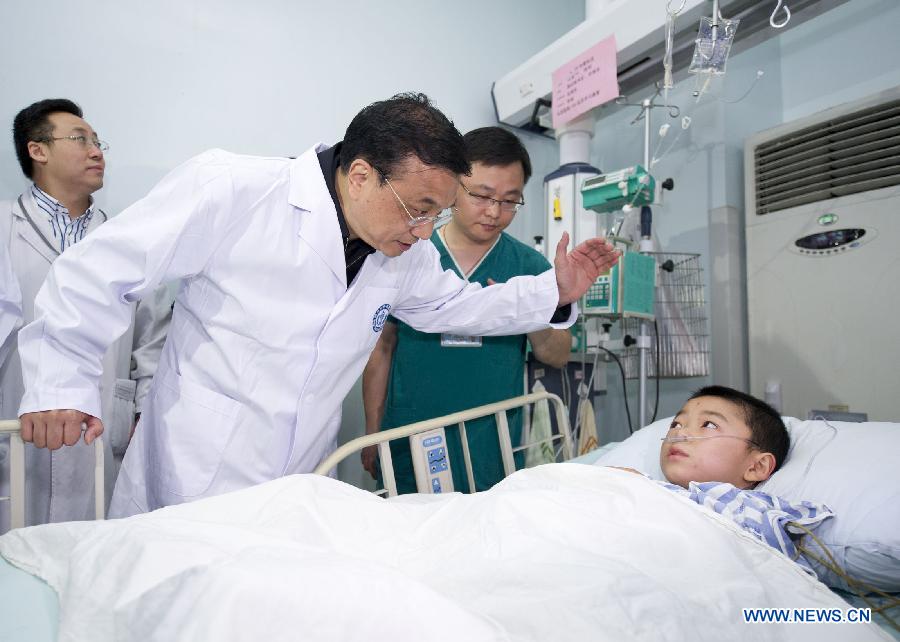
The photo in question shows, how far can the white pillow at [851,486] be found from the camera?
110 cm

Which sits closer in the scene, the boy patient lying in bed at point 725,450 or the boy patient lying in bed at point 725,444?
the boy patient lying in bed at point 725,450

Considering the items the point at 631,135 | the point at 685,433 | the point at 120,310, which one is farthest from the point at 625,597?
the point at 631,135

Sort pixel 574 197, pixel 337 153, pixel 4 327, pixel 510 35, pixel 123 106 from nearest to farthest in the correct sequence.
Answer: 1. pixel 337 153
2. pixel 4 327
3. pixel 123 106
4. pixel 574 197
5. pixel 510 35

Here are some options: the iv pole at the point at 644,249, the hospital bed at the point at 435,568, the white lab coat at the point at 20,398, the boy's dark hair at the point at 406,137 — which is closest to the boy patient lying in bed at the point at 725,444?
the hospital bed at the point at 435,568

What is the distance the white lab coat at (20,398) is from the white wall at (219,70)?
15 cm

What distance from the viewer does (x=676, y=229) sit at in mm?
2678

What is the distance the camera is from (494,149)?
1.63 meters

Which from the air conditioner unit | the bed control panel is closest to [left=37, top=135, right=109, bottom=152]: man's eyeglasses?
the bed control panel

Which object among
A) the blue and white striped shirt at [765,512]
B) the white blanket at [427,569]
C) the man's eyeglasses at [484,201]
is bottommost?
the blue and white striped shirt at [765,512]

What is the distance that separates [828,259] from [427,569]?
184 centimetres

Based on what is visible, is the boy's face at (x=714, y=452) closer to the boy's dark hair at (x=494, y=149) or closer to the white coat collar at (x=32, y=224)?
the boy's dark hair at (x=494, y=149)

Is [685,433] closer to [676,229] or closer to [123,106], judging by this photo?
[676,229]

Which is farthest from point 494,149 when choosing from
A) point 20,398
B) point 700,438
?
point 20,398

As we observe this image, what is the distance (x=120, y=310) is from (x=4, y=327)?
653 mm
